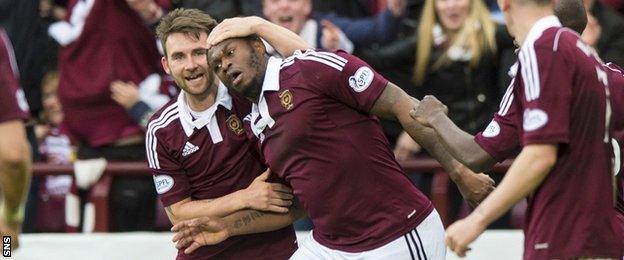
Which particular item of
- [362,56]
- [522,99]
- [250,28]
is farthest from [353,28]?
[522,99]

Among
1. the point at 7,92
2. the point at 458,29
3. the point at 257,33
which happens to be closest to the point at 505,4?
→ the point at 257,33

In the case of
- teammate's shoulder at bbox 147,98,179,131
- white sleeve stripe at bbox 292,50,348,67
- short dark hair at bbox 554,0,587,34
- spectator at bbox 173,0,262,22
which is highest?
short dark hair at bbox 554,0,587,34

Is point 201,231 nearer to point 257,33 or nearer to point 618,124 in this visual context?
point 257,33

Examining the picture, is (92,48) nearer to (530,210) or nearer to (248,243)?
(248,243)

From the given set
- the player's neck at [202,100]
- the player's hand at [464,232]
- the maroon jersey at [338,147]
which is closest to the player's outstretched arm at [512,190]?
the player's hand at [464,232]

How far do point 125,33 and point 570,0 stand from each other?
12.1 feet

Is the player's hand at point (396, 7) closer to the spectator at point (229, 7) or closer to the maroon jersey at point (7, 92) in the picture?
the spectator at point (229, 7)

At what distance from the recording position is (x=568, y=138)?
538 cm

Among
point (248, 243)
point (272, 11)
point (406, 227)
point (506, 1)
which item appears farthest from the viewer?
point (272, 11)

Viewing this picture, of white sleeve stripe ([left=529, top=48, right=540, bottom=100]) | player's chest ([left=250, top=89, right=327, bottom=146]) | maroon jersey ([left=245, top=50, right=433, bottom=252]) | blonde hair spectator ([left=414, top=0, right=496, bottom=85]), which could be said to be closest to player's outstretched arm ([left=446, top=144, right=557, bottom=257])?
white sleeve stripe ([left=529, top=48, right=540, bottom=100])

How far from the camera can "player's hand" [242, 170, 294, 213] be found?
22.3 ft

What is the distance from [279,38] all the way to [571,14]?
1.29 meters

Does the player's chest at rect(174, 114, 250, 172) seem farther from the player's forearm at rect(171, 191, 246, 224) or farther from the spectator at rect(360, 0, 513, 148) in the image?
the spectator at rect(360, 0, 513, 148)

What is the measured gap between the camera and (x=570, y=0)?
6.56 meters
